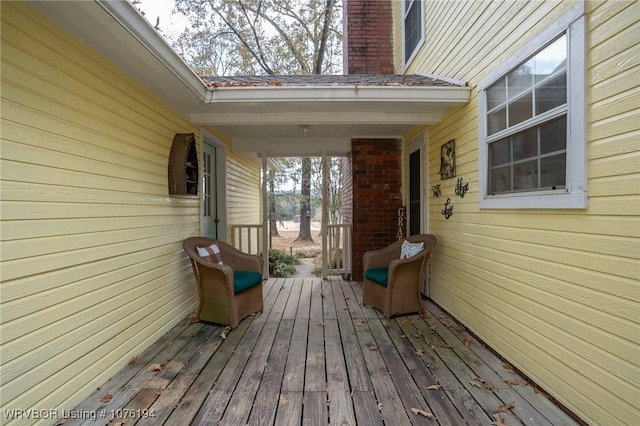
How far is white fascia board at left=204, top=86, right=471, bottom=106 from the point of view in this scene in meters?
2.90

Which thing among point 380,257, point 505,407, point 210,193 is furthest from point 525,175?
point 210,193

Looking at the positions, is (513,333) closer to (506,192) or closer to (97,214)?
(506,192)

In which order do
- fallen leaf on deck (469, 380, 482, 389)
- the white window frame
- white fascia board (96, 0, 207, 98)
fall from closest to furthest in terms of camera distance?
white fascia board (96, 0, 207, 98) < fallen leaf on deck (469, 380, 482, 389) < the white window frame

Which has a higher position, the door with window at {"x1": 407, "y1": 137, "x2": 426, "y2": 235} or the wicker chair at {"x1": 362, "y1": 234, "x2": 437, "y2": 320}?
the door with window at {"x1": 407, "y1": 137, "x2": 426, "y2": 235}

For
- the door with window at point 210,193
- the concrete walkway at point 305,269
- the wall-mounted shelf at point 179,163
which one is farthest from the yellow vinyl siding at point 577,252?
the concrete walkway at point 305,269

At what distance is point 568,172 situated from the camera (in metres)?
1.71

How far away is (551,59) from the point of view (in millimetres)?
1873

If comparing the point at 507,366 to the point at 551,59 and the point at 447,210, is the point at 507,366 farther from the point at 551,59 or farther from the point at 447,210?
the point at 551,59

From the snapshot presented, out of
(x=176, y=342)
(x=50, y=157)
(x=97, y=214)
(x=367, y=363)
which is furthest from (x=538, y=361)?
(x=50, y=157)

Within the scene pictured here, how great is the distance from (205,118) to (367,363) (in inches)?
119

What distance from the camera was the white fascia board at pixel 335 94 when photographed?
9.52 feet

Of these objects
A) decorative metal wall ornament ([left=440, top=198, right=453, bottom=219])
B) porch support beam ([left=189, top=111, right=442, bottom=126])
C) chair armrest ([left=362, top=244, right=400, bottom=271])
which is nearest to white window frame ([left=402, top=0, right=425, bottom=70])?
porch support beam ([left=189, top=111, right=442, bottom=126])

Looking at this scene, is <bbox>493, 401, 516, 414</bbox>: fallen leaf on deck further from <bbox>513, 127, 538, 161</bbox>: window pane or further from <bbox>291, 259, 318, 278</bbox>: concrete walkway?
<bbox>291, 259, 318, 278</bbox>: concrete walkway

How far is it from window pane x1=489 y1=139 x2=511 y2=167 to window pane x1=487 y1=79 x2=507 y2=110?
0.33 metres
